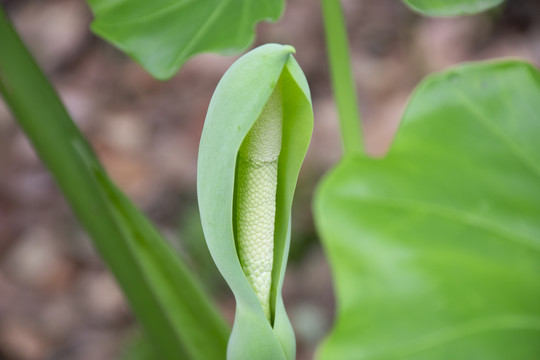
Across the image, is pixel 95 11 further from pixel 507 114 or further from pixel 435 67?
pixel 435 67

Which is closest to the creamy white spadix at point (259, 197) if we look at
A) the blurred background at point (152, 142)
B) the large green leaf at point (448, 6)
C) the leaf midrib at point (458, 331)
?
the leaf midrib at point (458, 331)

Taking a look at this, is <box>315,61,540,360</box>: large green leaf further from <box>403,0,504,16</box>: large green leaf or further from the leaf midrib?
<box>403,0,504,16</box>: large green leaf

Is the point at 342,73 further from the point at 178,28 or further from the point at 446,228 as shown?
the point at 446,228

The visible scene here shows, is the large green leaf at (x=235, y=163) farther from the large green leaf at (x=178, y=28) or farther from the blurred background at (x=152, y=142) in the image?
the blurred background at (x=152, y=142)

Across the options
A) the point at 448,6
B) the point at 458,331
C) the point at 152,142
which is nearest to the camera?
the point at 458,331

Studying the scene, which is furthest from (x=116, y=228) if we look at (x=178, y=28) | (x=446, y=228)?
(x=446, y=228)

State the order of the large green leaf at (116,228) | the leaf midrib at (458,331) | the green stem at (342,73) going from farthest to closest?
the green stem at (342,73), the large green leaf at (116,228), the leaf midrib at (458,331)
